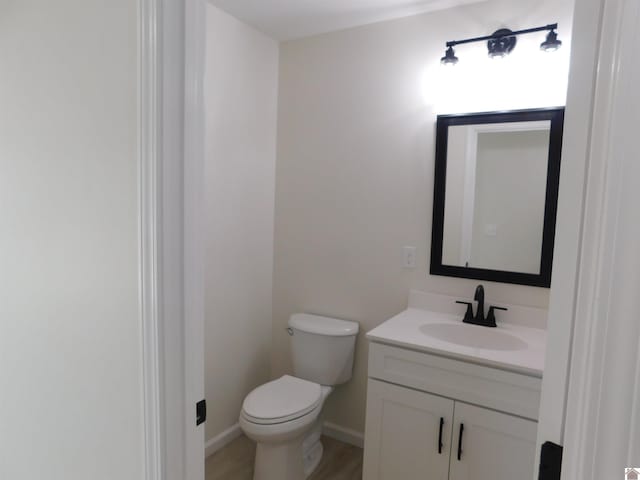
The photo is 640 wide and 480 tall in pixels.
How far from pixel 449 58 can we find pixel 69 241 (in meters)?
1.79

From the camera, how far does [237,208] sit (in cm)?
241

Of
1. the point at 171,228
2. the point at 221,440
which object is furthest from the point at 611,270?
the point at 221,440

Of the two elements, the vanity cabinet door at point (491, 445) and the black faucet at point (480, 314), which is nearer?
the vanity cabinet door at point (491, 445)

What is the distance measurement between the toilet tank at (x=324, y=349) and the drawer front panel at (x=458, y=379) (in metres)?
0.50

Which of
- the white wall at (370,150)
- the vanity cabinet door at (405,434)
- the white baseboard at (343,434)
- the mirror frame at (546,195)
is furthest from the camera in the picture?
the white baseboard at (343,434)

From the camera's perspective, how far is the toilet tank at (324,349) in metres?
2.33

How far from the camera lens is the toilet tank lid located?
2318 millimetres

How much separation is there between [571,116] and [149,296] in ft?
2.72

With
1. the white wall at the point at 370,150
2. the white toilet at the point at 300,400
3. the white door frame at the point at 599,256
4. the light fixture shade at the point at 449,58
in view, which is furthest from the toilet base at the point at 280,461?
the light fixture shade at the point at 449,58

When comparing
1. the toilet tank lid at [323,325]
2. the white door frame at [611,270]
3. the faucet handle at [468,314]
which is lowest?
the toilet tank lid at [323,325]

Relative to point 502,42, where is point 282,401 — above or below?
below

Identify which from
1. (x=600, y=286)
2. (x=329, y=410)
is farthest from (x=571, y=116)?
(x=329, y=410)

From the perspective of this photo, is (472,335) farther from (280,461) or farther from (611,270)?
(611,270)

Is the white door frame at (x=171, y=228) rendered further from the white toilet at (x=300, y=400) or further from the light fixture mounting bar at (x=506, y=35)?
the light fixture mounting bar at (x=506, y=35)
